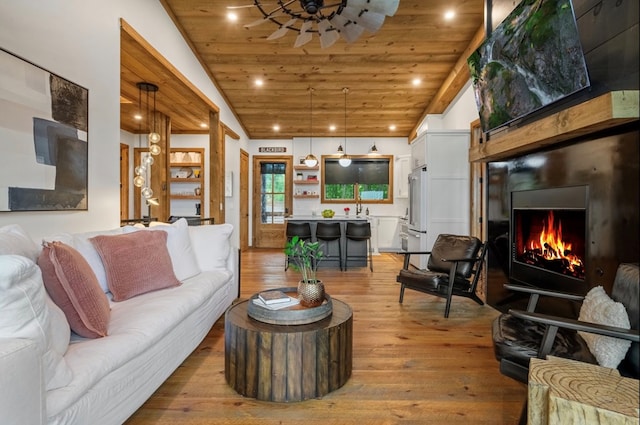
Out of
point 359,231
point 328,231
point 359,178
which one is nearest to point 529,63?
point 359,231

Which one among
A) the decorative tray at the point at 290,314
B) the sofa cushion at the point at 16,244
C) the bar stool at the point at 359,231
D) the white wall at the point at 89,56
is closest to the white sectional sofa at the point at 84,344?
the sofa cushion at the point at 16,244

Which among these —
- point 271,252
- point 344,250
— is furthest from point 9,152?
point 271,252

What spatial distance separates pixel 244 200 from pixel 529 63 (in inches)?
255

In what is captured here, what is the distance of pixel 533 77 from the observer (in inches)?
89.4

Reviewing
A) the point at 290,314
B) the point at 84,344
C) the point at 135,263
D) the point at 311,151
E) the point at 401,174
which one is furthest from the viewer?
the point at 311,151

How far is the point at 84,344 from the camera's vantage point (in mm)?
1502

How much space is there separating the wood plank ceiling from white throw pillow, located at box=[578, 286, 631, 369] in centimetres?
373

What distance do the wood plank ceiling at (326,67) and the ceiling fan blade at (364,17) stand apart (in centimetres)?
173

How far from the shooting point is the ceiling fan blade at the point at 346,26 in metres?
2.68

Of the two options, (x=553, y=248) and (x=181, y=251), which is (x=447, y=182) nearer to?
(x=553, y=248)

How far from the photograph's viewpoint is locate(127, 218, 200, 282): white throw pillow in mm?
2753

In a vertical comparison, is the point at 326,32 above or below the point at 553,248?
above

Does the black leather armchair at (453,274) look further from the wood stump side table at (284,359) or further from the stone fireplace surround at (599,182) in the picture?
the wood stump side table at (284,359)

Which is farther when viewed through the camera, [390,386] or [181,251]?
[181,251]
